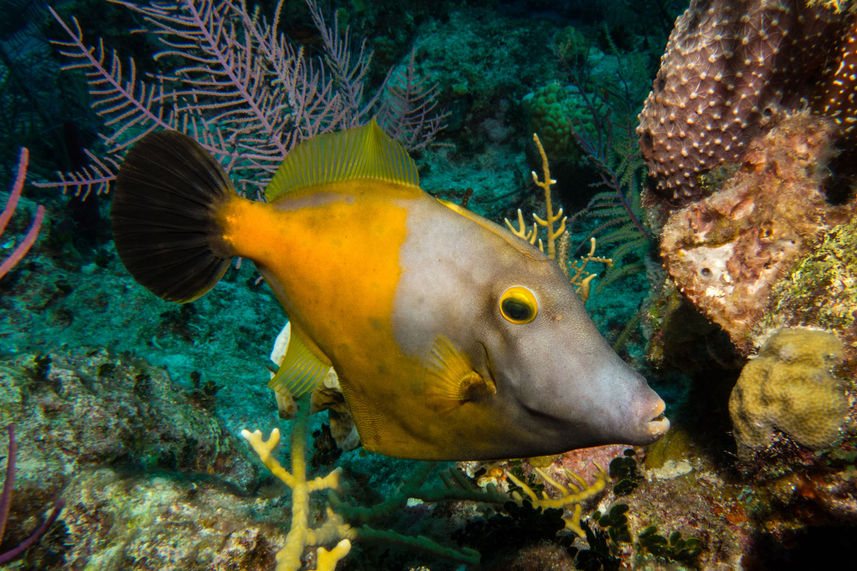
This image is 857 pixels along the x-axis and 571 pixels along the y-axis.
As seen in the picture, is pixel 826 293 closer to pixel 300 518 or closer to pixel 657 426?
pixel 657 426

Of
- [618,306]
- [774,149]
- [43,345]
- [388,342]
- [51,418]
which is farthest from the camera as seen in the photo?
[43,345]

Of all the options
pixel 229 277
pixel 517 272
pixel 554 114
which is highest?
pixel 554 114

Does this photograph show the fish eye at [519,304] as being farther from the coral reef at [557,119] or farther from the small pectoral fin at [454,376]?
the coral reef at [557,119]

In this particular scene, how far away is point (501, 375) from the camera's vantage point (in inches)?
60.0

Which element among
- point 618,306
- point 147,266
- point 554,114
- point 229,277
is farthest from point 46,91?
point 618,306

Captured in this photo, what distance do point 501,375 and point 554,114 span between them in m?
6.89

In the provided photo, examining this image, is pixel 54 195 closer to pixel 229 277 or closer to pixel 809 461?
pixel 229 277

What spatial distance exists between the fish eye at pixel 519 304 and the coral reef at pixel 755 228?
1.58m

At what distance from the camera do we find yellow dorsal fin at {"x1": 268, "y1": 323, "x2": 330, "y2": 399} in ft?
6.10

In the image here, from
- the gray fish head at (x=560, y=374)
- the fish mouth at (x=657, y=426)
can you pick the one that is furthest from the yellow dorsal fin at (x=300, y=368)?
the fish mouth at (x=657, y=426)

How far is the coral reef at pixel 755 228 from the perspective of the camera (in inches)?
92.7

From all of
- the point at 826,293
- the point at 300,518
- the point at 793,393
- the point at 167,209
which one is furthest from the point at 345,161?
the point at 826,293

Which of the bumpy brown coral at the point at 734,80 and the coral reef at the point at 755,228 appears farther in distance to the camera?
the bumpy brown coral at the point at 734,80

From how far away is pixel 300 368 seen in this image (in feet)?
6.19
